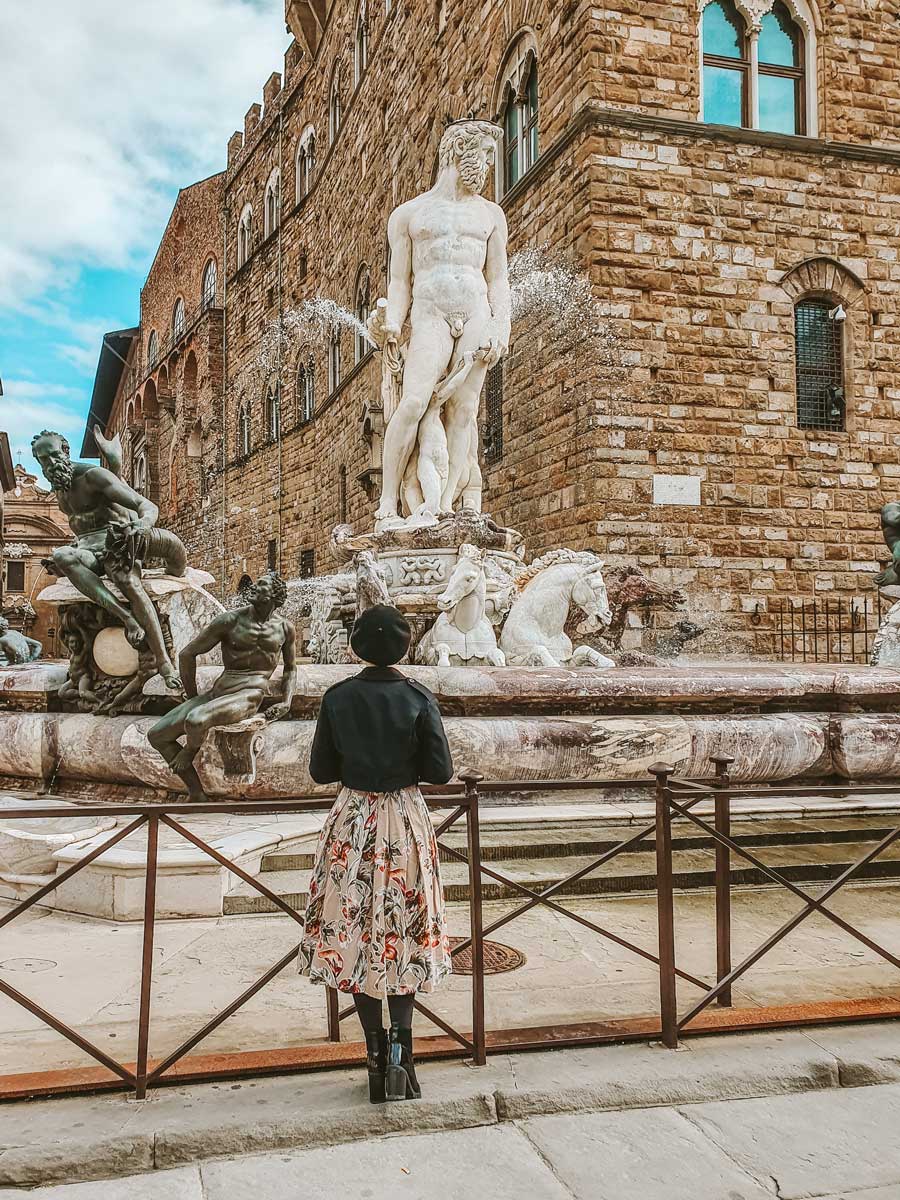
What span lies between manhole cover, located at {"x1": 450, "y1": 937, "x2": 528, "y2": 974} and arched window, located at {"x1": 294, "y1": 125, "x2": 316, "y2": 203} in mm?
29811

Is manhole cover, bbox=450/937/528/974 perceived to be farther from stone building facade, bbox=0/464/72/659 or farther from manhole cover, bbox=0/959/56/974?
stone building facade, bbox=0/464/72/659

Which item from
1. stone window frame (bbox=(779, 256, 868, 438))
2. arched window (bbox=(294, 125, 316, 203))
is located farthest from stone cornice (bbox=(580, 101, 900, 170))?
arched window (bbox=(294, 125, 316, 203))

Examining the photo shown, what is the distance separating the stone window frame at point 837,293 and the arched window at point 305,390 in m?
17.9

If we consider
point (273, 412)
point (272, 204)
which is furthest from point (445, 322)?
point (272, 204)

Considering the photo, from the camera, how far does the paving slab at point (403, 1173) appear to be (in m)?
2.40

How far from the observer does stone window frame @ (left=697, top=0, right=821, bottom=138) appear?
13.9 metres

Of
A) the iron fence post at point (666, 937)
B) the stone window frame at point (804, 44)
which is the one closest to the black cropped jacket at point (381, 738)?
the iron fence post at point (666, 937)

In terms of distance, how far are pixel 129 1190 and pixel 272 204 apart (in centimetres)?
3589

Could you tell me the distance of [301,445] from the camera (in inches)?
1192

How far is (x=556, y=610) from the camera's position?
7668 millimetres

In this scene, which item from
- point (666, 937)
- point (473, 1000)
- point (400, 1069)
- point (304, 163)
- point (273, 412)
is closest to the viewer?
point (400, 1069)

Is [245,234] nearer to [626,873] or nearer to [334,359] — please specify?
[334,359]

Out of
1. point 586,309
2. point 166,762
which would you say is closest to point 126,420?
point 586,309

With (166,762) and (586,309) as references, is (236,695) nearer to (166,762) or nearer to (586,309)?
(166,762)
